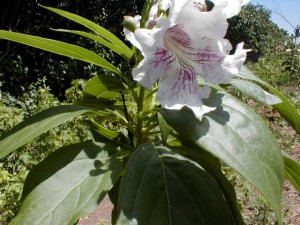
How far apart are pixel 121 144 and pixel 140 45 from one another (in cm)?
29

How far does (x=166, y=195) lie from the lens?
69 cm

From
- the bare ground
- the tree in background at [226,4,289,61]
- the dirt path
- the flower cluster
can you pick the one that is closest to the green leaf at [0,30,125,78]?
the flower cluster

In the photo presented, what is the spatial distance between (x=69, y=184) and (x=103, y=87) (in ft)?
1.00

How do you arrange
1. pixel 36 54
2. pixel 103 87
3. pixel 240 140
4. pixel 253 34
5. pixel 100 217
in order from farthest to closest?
pixel 253 34
pixel 36 54
pixel 100 217
pixel 103 87
pixel 240 140

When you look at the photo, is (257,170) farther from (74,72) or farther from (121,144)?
(74,72)

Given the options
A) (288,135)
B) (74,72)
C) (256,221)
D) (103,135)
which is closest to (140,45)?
(103,135)

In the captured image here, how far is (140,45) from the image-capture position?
26.1 inches

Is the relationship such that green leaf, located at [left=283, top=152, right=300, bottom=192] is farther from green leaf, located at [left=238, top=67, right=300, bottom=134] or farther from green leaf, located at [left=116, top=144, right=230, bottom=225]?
green leaf, located at [left=116, top=144, right=230, bottom=225]

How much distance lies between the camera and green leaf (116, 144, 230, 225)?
2.17 feet

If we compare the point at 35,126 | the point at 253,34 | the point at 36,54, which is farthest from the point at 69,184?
the point at 253,34

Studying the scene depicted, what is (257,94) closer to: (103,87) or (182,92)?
Answer: (182,92)

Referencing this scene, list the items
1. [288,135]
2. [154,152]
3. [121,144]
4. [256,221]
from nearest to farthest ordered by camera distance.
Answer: [154,152] → [121,144] → [256,221] → [288,135]

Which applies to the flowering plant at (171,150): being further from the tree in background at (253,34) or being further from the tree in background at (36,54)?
the tree in background at (253,34)

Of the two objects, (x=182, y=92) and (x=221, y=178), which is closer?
Result: (x=182, y=92)
